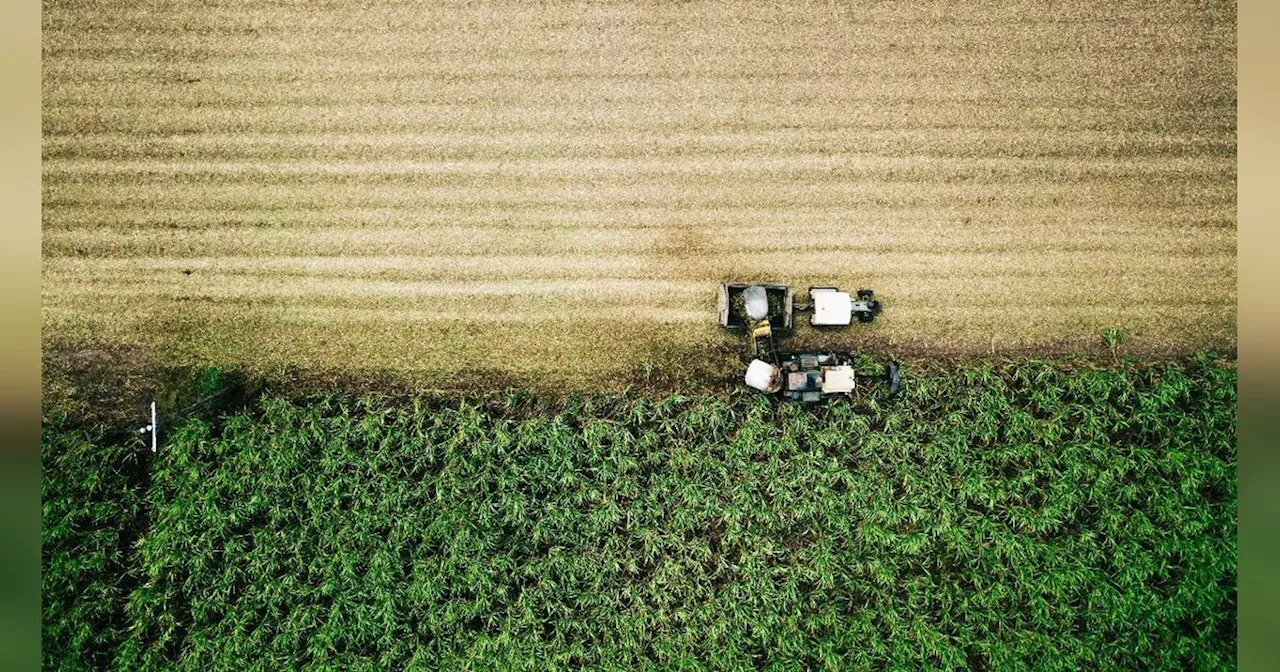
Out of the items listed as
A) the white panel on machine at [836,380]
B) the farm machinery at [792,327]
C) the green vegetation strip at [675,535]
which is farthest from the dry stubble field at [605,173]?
the white panel on machine at [836,380]

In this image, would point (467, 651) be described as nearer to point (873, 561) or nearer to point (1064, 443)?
point (873, 561)

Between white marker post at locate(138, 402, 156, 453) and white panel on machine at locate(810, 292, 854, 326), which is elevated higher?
white panel on machine at locate(810, 292, 854, 326)

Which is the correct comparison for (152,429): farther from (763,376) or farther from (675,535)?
(763,376)

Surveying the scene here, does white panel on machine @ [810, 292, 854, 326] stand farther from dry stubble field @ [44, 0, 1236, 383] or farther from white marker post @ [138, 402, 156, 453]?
white marker post @ [138, 402, 156, 453]

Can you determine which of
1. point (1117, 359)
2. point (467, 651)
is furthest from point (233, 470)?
point (1117, 359)

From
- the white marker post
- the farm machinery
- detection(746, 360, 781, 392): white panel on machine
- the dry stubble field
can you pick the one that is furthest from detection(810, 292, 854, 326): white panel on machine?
the white marker post
